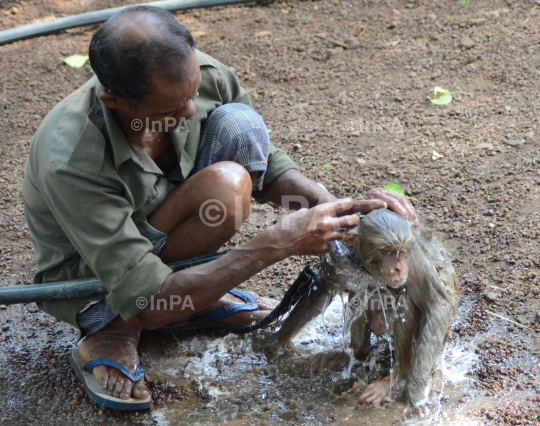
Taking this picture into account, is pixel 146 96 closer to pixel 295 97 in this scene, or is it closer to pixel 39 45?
pixel 295 97

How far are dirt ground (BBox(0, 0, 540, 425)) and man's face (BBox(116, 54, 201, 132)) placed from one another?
4.41 ft

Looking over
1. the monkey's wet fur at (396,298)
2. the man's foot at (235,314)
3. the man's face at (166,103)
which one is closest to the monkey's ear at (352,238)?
the monkey's wet fur at (396,298)

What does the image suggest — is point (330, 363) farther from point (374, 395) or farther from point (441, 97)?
point (441, 97)

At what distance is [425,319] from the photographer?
9.36ft

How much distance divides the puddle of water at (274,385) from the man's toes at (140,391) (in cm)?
10

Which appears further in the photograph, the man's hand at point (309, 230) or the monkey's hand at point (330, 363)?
the monkey's hand at point (330, 363)

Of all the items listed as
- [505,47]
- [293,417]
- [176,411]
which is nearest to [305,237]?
[293,417]

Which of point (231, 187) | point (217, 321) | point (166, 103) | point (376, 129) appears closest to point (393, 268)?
point (231, 187)

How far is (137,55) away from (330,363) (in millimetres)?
1766

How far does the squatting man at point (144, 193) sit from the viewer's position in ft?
8.13

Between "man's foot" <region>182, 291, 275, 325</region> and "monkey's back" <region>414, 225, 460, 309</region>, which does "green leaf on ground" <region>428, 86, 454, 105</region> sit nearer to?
"monkey's back" <region>414, 225, 460, 309</region>

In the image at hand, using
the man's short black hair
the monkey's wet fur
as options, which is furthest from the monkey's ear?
the man's short black hair

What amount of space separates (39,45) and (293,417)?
4973 millimetres

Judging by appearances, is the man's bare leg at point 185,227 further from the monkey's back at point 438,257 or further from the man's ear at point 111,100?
the monkey's back at point 438,257
